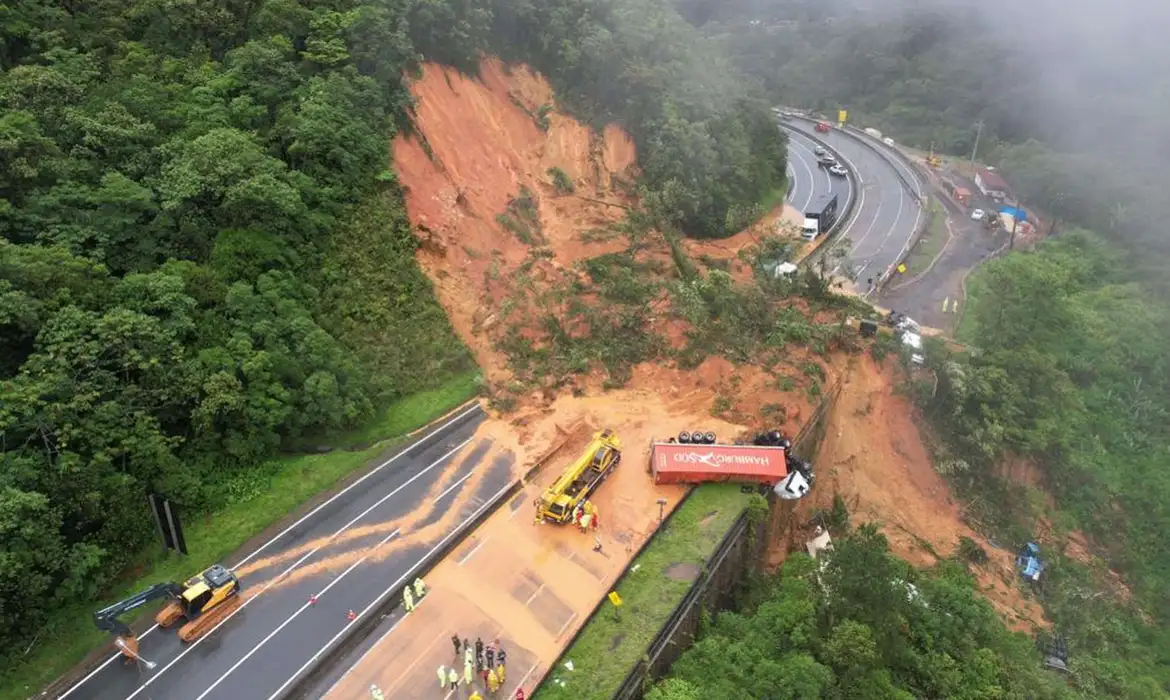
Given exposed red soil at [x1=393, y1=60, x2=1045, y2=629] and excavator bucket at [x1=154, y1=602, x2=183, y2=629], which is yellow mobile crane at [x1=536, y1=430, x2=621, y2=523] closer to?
exposed red soil at [x1=393, y1=60, x2=1045, y2=629]

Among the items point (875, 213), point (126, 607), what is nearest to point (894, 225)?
point (875, 213)

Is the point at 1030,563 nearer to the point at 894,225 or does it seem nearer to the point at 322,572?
the point at 322,572

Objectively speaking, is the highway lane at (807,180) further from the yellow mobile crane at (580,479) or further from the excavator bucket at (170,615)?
the excavator bucket at (170,615)

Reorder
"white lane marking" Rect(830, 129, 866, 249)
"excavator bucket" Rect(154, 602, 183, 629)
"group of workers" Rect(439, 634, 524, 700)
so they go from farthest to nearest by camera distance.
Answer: "white lane marking" Rect(830, 129, 866, 249), "excavator bucket" Rect(154, 602, 183, 629), "group of workers" Rect(439, 634, 524, 700)

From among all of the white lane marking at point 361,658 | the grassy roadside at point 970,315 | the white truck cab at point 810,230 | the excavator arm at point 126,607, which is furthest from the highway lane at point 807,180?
the excavator arm at point 126,607

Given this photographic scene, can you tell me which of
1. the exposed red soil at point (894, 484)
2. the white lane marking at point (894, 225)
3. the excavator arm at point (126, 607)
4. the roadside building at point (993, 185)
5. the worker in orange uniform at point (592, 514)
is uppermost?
the roadside building at point (993, 185)

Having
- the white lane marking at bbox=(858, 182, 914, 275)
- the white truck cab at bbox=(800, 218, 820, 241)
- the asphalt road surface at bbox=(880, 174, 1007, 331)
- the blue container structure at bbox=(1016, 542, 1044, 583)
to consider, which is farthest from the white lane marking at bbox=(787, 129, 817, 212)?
the blue container structure at bbox=(1016, 542, 1044, 583)
